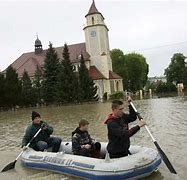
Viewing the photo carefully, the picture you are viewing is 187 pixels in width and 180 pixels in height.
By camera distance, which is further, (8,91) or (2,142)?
(8,91)

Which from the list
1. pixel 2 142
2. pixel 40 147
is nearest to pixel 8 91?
pixel 2 142

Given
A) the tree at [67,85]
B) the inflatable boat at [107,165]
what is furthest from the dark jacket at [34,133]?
the tree at [67,85]

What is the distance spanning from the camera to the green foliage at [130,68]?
74125 millimetres

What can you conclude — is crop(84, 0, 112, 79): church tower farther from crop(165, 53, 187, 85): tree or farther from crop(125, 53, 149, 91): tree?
crop(165, 53, 187, 85): tree

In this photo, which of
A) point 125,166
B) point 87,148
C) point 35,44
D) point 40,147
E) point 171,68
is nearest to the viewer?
point 125,166

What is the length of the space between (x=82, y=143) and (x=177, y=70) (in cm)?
7435

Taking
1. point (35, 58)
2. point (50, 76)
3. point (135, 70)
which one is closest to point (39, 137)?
point (50, 76)

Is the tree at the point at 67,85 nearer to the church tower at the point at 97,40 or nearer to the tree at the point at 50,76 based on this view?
the tree at the point at 50,76

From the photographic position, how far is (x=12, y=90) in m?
45.2

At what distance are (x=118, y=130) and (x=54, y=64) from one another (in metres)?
42.8

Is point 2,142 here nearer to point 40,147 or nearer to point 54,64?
point 40,147

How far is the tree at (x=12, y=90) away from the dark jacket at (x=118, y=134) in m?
38.9

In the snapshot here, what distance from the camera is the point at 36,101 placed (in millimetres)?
48438

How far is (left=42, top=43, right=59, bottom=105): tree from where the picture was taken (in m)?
48.2
